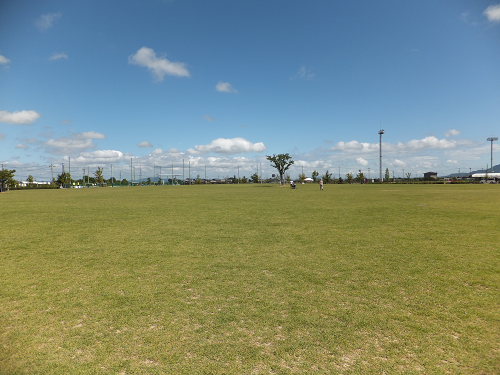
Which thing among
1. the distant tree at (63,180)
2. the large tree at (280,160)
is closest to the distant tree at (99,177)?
the distant tree at (63,180)

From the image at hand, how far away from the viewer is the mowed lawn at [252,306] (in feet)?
8.88

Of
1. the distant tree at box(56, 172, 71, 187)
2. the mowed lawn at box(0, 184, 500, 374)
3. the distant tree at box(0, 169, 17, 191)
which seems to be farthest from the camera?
the distant tree at box(56, 172, 71, 187)

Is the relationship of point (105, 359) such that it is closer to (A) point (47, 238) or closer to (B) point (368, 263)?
(B) point (368, 263)

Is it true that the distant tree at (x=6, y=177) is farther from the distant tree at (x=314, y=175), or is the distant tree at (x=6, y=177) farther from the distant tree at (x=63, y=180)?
the distant tree at (x=314, y=175)

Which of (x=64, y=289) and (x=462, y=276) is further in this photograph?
(x=462, y=276)

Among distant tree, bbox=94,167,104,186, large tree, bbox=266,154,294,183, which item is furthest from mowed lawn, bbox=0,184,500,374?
distant tree, bbox=94,167,104,186

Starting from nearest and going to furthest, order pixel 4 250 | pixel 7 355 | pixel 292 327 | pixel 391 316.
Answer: pixel 7 355, pixel 292 327, pixel 391 316, pixel 4 250

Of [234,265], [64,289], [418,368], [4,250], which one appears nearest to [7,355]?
[64,289]

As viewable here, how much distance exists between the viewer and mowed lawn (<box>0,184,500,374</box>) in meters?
2.71

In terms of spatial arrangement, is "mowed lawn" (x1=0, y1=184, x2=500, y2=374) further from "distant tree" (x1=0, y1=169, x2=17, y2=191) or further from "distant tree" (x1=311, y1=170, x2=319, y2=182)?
"distant tree" (x1=311, y1=170, x2=319, y2=182)

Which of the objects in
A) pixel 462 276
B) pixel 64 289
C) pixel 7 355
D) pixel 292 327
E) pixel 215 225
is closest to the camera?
pixel 7 355

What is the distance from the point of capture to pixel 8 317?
3.60 m

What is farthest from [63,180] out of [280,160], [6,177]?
[280,160]

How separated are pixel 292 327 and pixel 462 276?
3.46 meters
